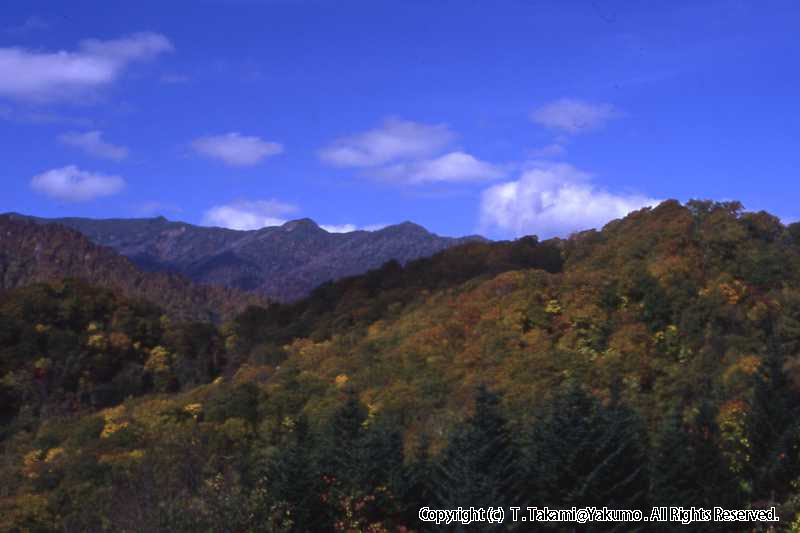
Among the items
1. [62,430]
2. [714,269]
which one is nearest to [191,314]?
[62,430]

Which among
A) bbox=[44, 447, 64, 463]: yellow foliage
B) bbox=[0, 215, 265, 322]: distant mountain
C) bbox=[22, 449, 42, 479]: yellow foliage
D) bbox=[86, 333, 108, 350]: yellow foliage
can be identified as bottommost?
bbox=[22, 449, 42, 479]: yellow foliage

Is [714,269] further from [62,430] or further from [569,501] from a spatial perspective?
[62,430]

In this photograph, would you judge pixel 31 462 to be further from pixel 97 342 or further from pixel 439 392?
pixel 97 342

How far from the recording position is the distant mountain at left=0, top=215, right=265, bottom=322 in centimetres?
10088

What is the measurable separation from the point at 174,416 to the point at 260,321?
27482 mm

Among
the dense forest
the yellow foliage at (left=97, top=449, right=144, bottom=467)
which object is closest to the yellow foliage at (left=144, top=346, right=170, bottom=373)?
the dense forest

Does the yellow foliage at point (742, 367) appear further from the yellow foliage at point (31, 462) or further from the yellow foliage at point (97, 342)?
the yellow foliage at point (97, 342)

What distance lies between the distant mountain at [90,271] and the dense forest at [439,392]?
33175 millimetres

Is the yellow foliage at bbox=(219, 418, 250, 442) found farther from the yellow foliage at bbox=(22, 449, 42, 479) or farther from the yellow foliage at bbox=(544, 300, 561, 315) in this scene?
the yellow foliage at bbox=(544, 300, 561, 315)

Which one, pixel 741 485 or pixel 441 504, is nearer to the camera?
pixel 441 504

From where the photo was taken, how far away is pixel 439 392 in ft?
122

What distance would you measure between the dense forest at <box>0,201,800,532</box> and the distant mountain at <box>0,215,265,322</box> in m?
33.2

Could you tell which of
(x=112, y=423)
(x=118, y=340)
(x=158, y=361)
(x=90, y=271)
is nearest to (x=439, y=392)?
(x=112, y=423)

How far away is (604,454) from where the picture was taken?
19578mm
